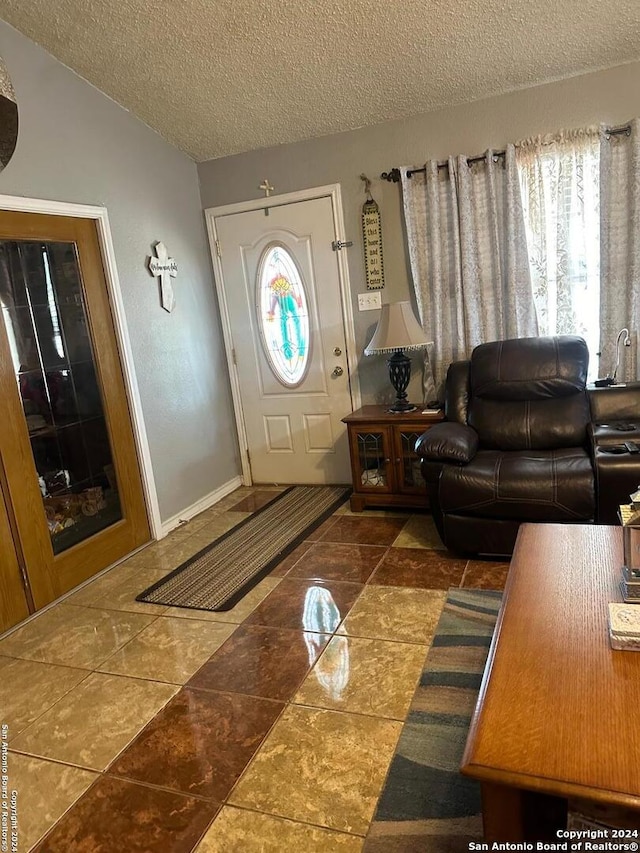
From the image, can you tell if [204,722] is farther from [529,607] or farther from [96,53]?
[96,53]

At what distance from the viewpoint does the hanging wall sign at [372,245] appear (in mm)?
3800

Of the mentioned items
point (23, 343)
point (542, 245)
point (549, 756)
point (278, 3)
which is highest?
point (278, 3)

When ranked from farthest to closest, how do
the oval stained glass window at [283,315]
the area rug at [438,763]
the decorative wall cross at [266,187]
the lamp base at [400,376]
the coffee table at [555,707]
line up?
the oval stained glass window at [283,315] < the decorative wall cross at [266,187] < the lamp base at [400,376] < the area rug at [438,763] < the coffee table at [555,707]

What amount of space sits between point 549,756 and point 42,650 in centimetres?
219

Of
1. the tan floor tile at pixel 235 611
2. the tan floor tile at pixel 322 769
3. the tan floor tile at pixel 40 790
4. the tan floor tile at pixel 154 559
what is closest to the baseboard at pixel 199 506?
the tan floor tile at pixel 154 559

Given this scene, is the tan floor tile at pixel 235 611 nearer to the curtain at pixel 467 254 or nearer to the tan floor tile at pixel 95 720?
the tan floor tile at pixel 95 720

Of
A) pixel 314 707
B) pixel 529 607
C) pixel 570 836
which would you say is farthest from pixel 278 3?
pixel 570 836

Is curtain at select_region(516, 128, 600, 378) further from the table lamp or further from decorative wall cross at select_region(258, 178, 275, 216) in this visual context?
decorative wall cross at select_region(258, 178, 275, 216)

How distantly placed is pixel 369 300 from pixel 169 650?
2.57 meters

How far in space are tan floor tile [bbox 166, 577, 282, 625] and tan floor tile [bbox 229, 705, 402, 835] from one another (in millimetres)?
728

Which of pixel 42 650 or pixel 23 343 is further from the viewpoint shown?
pixel 23 343

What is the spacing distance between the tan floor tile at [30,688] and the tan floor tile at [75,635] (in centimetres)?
5

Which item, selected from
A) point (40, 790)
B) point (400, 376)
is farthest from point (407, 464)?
point (40, 790)

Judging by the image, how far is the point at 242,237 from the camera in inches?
165
